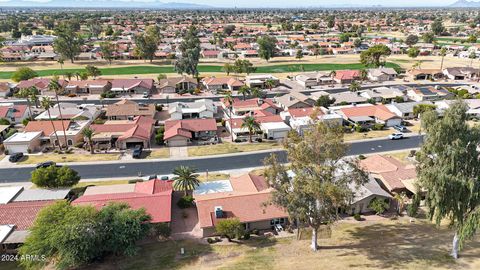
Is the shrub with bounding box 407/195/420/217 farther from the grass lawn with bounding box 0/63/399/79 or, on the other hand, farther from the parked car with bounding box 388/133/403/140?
the grass lawn with bounding box 0/63/399/79

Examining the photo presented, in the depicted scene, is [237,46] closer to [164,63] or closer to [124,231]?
[164,63]

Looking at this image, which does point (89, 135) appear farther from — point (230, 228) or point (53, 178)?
point (230, 228)

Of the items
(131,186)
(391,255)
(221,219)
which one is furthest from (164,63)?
(391,255)

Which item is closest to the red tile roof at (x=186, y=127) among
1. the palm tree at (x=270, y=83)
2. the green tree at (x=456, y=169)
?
the palm tree at (x=270, y=83)

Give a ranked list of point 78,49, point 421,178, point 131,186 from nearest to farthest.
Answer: point 421,178
point 131,186
point 78,49

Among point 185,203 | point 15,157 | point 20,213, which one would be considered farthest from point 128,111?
point 20,213

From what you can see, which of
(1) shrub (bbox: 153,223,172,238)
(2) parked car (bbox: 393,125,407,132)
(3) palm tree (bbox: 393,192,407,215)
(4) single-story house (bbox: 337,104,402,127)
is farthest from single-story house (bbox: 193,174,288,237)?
(2) parked car (bbox: 393,125,407,132)

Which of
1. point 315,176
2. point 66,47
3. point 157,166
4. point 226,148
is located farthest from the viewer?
point 66,47
